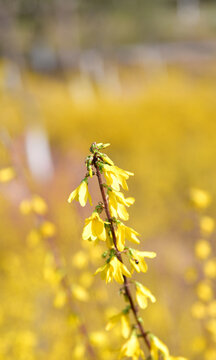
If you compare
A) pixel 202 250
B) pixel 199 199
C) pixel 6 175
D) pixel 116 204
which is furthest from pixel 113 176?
pixel 202 250

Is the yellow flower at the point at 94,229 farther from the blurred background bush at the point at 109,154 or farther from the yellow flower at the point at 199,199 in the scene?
the yellow flower at the point at 199,199

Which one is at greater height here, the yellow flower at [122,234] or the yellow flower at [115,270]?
the yellow flower at [122,234]

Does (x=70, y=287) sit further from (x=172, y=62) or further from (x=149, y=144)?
(x=172, y=62)

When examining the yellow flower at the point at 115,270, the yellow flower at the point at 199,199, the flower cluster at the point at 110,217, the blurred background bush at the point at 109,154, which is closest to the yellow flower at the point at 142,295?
the flower cluster at the point at 110,217

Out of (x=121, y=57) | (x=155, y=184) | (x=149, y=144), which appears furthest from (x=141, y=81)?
(x=155, y=184)

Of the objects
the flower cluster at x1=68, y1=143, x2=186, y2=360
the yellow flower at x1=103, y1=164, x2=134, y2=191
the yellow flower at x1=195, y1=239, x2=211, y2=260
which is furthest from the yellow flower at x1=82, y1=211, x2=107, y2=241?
the yellow flower at x1=195, y1=239, x2=211, y2=260

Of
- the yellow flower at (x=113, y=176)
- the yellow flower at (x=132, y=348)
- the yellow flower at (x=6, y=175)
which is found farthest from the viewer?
the yellow flower at (x=6, y=175)
